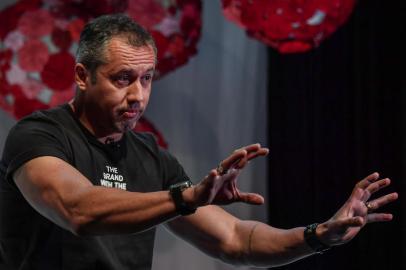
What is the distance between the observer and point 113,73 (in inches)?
78.3

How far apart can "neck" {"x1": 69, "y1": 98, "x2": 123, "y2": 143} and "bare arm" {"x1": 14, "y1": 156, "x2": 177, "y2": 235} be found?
0.32 meters

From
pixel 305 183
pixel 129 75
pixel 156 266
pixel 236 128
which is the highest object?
pixel 129 75

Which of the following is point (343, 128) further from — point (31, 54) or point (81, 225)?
point (81, 225)

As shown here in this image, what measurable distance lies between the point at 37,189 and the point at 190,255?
1.88m

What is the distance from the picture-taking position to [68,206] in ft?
5.57

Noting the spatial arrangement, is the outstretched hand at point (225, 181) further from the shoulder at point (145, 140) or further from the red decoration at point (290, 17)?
the red decoration at point (290, 17)

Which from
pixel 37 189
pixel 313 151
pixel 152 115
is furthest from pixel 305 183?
pixel 37 189

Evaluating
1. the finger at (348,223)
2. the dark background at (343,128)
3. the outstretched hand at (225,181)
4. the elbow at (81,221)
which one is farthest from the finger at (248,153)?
the dark background at (343,128)

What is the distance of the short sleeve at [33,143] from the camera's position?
5.99 feet

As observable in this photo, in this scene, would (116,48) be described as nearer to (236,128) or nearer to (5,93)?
(5,93)

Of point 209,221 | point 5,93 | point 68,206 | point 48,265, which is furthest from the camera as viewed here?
point 5,93

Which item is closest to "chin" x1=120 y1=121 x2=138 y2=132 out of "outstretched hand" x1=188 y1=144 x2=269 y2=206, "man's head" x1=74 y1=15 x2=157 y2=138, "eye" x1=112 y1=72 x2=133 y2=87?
"man's head" x1=74 y1=15 x2=157 y2=138

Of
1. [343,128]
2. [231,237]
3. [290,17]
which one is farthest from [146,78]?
[343,128]

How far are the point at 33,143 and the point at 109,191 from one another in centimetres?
27
